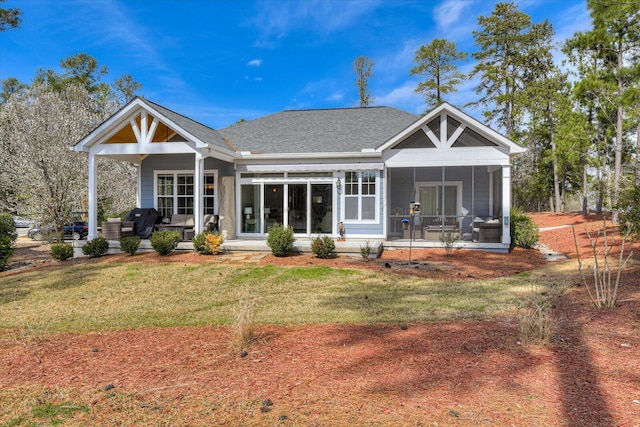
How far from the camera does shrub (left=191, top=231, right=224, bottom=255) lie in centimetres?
1124

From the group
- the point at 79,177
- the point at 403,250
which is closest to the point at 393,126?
the point at 403,250

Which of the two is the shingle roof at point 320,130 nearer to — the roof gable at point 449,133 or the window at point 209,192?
the roof gable at point 449,133

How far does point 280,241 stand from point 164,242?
3502mm

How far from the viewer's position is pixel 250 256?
11.0 meters

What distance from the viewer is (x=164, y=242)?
11.1 meters

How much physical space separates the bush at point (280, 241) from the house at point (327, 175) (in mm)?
2725

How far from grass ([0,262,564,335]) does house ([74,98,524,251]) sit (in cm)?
359

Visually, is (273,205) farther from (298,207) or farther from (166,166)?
(166,166)

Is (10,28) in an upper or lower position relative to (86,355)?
upper

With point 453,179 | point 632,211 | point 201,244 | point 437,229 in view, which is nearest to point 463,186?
point 453,179

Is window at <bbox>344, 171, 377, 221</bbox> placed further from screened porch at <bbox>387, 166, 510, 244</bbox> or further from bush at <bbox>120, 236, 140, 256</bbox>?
bush at <bbox>120, 236, 140, 256</bbox>

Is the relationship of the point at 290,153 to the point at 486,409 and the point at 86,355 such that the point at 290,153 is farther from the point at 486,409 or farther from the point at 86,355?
the point at 486,409

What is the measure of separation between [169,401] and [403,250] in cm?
1011

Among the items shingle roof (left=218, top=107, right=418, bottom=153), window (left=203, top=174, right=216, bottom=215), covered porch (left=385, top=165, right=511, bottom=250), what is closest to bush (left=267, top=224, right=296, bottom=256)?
covered porch (left=385, top=165, right=511, bottom=250)
